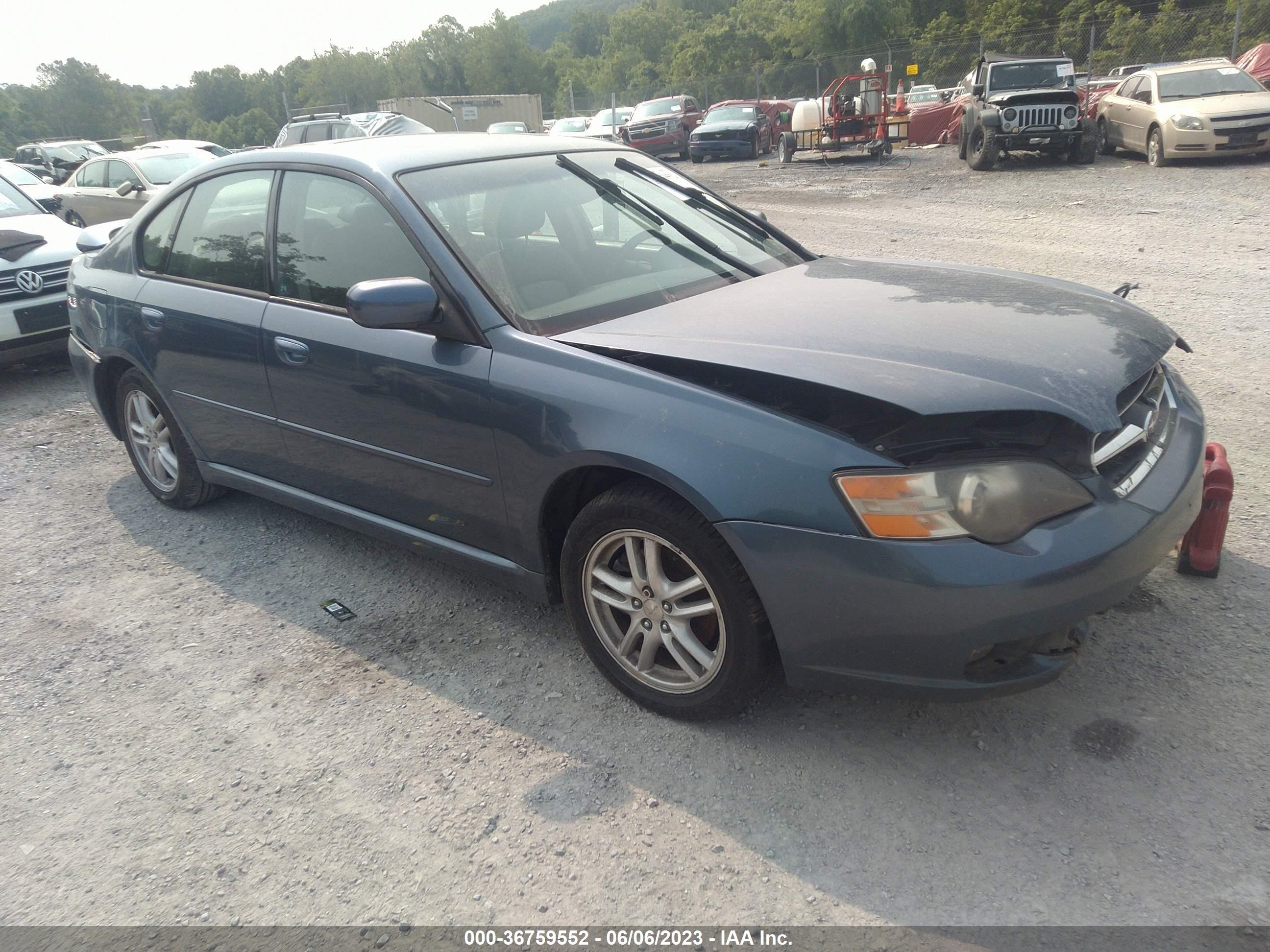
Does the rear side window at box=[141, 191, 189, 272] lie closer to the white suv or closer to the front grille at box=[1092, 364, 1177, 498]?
the white suv

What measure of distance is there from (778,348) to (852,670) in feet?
2.93

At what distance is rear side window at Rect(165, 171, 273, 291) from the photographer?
12.3ft

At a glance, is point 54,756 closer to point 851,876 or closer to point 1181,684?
point 851,876

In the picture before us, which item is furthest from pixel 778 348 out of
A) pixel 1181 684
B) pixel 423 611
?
pixel 423 611

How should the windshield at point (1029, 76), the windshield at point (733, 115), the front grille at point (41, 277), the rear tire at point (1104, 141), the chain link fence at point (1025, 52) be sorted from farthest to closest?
the chain link fence at point (1025, 52), the windshield at point (733, 115), the rear tire at point (1104, 141), the windshield at point (1029, 76), the front grille at point (41, 277)

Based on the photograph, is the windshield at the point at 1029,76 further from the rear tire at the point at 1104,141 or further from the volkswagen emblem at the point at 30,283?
the volkswagen emblem at the point at 30,283

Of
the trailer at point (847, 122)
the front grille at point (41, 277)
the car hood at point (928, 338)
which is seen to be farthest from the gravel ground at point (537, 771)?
the trailer at point (847, 122)

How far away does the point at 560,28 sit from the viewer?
630 ft

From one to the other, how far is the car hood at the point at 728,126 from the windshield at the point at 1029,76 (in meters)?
7.83

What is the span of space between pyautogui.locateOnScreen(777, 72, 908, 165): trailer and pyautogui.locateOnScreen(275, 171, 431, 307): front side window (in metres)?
18.8

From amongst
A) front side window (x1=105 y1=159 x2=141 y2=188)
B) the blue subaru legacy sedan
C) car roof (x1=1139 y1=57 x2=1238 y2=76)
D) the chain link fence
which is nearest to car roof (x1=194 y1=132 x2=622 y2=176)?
the blue subaru legacy sedan

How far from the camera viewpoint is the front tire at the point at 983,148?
52.7 feet

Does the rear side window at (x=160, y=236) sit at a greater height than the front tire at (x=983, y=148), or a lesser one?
greater

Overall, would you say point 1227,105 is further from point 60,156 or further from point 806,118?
point 60,156
